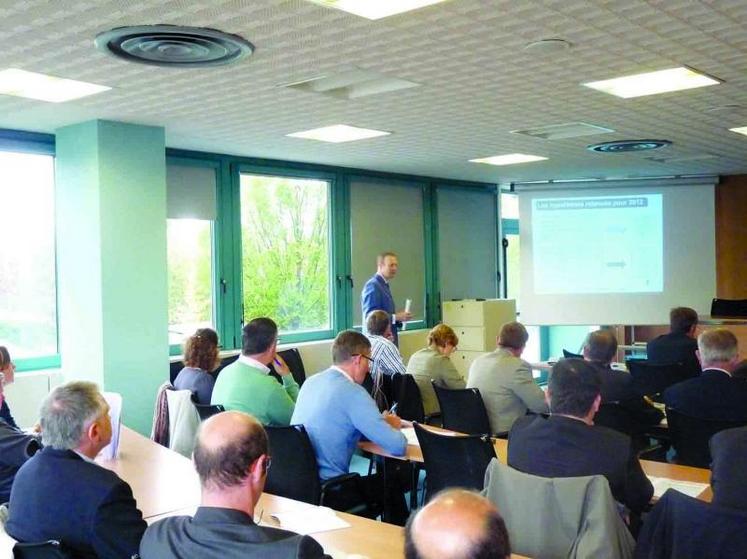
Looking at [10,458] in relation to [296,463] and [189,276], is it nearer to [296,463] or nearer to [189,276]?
[296,463]

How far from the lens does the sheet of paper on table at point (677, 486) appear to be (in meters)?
3.29

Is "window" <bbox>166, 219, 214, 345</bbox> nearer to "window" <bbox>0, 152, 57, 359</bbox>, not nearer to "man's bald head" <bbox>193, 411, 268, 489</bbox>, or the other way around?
"window" <bbox>0, 152, 57, 359</bbox>

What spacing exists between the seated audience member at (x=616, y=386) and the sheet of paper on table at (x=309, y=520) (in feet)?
8.20

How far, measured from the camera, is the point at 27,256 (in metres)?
6.61

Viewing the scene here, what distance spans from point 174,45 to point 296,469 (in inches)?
83.0

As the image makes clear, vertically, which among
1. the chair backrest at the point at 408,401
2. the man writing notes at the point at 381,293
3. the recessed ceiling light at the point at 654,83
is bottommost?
the chair backrest at the point at 408,401

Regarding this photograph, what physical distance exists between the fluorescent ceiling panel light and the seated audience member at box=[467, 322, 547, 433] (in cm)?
262

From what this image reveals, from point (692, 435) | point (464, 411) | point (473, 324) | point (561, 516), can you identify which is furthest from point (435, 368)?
point (561, 516)

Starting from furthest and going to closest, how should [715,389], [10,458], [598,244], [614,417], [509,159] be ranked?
[598,244] < [509,159] < [614,417] < [715,389] < [10,458]

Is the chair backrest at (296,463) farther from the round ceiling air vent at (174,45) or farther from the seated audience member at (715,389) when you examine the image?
the seated audience member at (715,389)

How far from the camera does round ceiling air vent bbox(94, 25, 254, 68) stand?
3.67m

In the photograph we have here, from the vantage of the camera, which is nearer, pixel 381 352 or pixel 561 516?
pixel 561 516

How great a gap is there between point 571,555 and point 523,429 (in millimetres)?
835

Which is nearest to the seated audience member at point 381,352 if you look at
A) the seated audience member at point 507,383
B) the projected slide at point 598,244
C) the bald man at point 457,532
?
the seated audience member at point 507,383
